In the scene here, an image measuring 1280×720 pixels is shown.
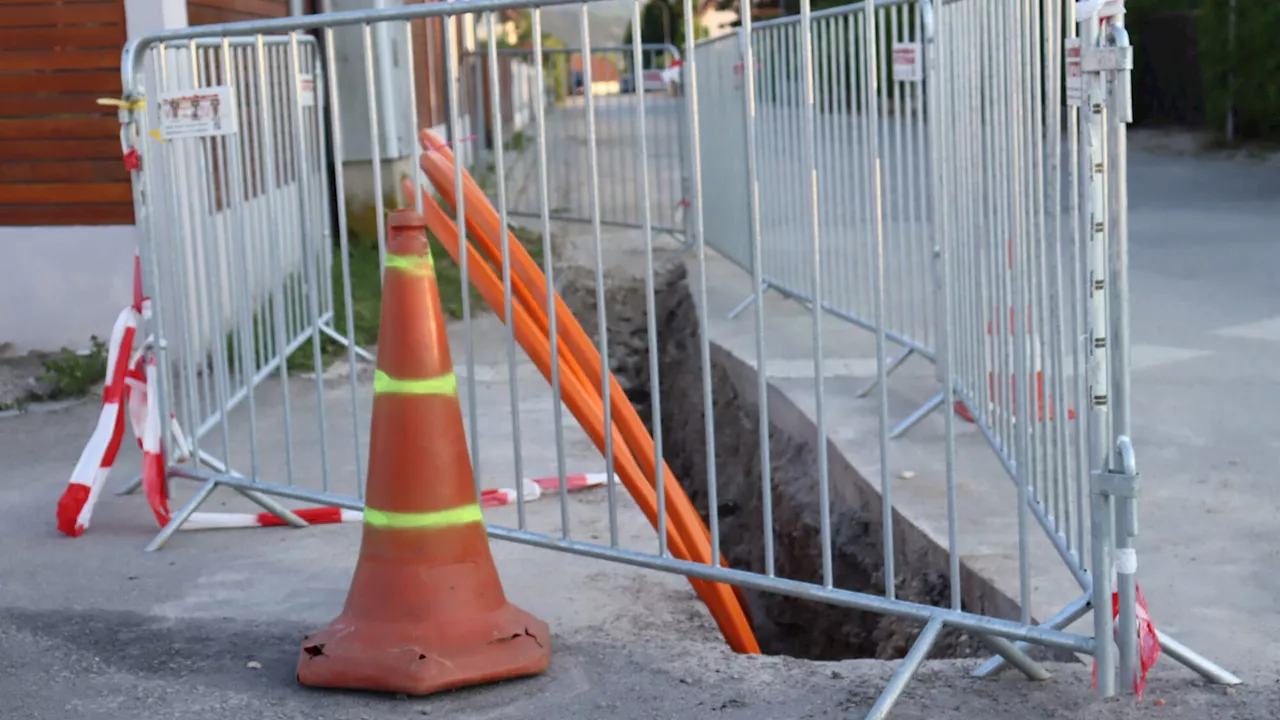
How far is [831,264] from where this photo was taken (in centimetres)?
927

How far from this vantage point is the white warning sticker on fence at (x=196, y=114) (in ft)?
18.6

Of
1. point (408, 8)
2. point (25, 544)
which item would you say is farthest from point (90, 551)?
point (408, 8)

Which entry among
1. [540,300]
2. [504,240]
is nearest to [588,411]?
[540,300]

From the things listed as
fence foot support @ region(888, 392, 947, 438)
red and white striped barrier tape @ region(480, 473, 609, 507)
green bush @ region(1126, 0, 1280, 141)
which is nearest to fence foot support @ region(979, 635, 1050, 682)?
red and white striped barrier tape @ region(480, 473, 609, 507)

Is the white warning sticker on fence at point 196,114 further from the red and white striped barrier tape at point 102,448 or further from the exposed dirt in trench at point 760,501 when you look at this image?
the exposed dirt in trench at point 760,501

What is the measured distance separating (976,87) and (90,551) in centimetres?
359

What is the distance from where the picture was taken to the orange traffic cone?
13.4ft

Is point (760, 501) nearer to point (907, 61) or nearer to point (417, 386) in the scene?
point (907, 61)

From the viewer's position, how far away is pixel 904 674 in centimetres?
382

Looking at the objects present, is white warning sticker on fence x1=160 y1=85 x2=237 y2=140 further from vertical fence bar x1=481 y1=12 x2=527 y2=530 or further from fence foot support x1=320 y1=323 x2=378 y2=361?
fence foot support x1=320 y1=323 x2=378 y2=361

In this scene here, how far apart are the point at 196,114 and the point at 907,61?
3.19 m

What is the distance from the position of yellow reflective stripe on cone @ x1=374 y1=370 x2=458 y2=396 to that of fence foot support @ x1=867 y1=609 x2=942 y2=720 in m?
1.41

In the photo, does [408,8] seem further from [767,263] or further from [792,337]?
[767,263]

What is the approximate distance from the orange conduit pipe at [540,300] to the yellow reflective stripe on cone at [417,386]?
0.82 meters
